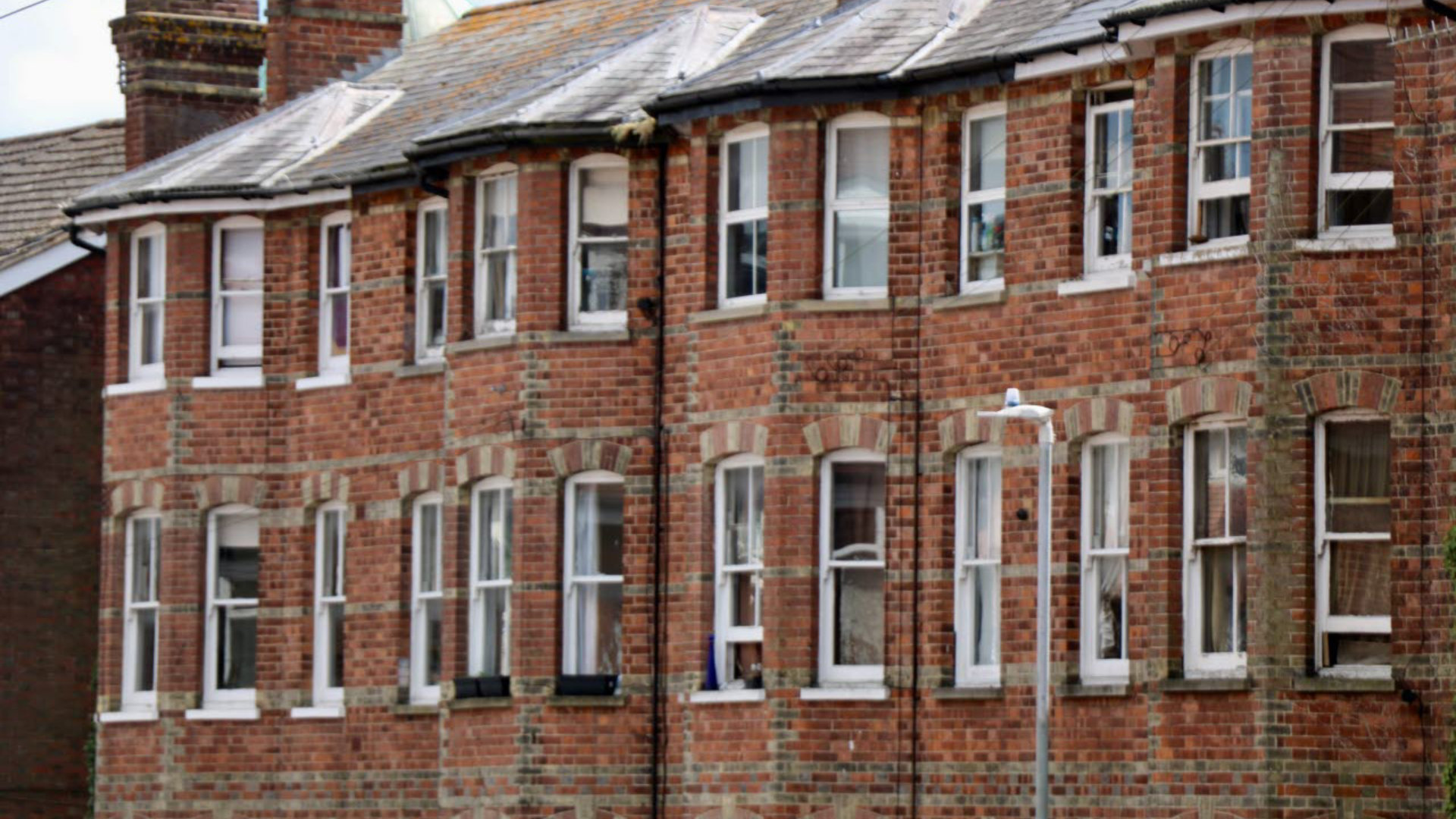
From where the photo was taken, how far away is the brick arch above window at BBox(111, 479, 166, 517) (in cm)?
5153

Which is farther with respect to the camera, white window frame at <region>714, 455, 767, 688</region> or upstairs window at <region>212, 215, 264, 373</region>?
upstairs window at <region>212, 215, 264, 373</region>

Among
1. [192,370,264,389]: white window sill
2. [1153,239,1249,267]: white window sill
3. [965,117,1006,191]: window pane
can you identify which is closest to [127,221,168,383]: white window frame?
[192,370,264,389]: white window sill

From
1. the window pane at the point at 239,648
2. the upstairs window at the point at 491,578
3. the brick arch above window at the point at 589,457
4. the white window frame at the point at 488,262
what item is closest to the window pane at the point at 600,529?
the brick arch above window at the point at 589,457

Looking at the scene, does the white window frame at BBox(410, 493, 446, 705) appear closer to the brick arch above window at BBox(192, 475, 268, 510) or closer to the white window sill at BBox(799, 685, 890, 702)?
the brick arch above window at BBox(192, 475, 268, 510)

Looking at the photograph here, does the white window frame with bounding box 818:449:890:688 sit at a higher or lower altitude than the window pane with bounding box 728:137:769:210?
lower

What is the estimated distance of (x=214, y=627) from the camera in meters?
51.4

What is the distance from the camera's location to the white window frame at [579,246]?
46.0 metres

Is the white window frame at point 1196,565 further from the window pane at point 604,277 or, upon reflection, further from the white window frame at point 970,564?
the window pane at point 604,277

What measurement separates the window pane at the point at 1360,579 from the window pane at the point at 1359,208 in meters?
2.90

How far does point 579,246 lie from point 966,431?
5.92 meters

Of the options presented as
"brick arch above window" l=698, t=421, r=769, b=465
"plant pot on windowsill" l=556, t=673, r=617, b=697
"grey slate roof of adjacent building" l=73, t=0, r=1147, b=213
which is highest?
"grey slate roof of adjacent building" l=73, t=0, r=1147, b=213

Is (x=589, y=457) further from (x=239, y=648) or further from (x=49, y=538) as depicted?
(x=49, y=538)

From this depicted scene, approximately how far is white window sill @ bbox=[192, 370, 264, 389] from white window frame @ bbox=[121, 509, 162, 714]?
1.66 m

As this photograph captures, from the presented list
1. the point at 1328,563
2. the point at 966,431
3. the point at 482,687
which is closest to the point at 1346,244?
the point at 1328,563
